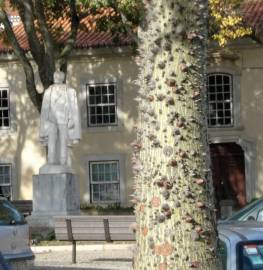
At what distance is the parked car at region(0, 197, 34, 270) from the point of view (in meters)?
11.9

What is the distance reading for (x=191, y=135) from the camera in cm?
443

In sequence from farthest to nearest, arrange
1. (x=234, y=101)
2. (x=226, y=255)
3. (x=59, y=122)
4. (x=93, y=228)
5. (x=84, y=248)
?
(x=234, y=101) → (x=59, y=122) → (x=84, y=248) → (x=93, y=228) → (x=226, y=255)

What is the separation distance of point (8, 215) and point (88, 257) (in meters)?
5.66

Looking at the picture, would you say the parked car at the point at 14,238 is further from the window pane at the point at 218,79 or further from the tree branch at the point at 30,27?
the window pane at the point at 218,79

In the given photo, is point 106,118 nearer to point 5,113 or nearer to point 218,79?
point 5,113

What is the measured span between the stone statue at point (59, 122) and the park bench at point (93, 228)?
462 centimetres

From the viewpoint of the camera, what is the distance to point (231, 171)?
30.7m

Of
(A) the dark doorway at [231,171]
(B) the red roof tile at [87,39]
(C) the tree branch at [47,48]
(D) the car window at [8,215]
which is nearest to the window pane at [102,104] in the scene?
(B) the red roof tile at [87,39]

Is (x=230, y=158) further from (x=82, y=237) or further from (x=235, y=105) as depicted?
(x=82, y=237)

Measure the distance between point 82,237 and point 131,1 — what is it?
7353mm

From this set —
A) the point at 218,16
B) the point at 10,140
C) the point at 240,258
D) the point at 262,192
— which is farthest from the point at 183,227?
the point at 10,140

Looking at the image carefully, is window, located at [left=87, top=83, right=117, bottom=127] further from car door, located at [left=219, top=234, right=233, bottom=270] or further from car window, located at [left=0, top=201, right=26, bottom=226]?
car door, located at [left=219, top=234, right=233, bottom=270]

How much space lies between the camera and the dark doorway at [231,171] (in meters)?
30.4

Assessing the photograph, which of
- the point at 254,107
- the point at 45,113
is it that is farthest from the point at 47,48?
the point at 254,107
